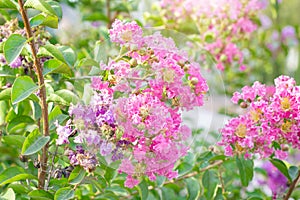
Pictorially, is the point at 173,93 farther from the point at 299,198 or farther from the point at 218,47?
the point at 218,47

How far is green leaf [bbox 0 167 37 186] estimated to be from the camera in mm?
1067

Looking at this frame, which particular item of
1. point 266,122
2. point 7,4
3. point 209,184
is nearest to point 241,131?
point 266,122

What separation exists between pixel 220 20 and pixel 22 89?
980 mm

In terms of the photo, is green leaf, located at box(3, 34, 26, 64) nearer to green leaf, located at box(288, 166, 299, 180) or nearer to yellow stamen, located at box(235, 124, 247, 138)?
yellow stamen, located at box(235, 124, 247, 138)

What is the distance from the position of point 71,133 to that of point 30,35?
7.5 inches

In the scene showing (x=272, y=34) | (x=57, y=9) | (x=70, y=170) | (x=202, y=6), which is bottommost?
(x=70, y=170)

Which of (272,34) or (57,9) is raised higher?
(272,34)

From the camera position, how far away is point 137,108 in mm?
924

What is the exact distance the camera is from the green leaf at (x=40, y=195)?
3.36 feet

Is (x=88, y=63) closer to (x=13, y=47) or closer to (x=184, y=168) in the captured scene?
(x=13, y=47)

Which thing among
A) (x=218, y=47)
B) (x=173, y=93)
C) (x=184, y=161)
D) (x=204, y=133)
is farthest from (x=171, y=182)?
(x=218, y=47)

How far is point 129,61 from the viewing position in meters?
0.98

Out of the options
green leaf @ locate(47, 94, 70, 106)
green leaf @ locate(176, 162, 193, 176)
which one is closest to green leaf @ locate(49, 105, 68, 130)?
green leaf @ locate(47, 94, 70, 106)

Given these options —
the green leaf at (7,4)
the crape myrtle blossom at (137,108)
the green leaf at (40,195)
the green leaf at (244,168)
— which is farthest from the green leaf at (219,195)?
the green leaf at (7,4)
